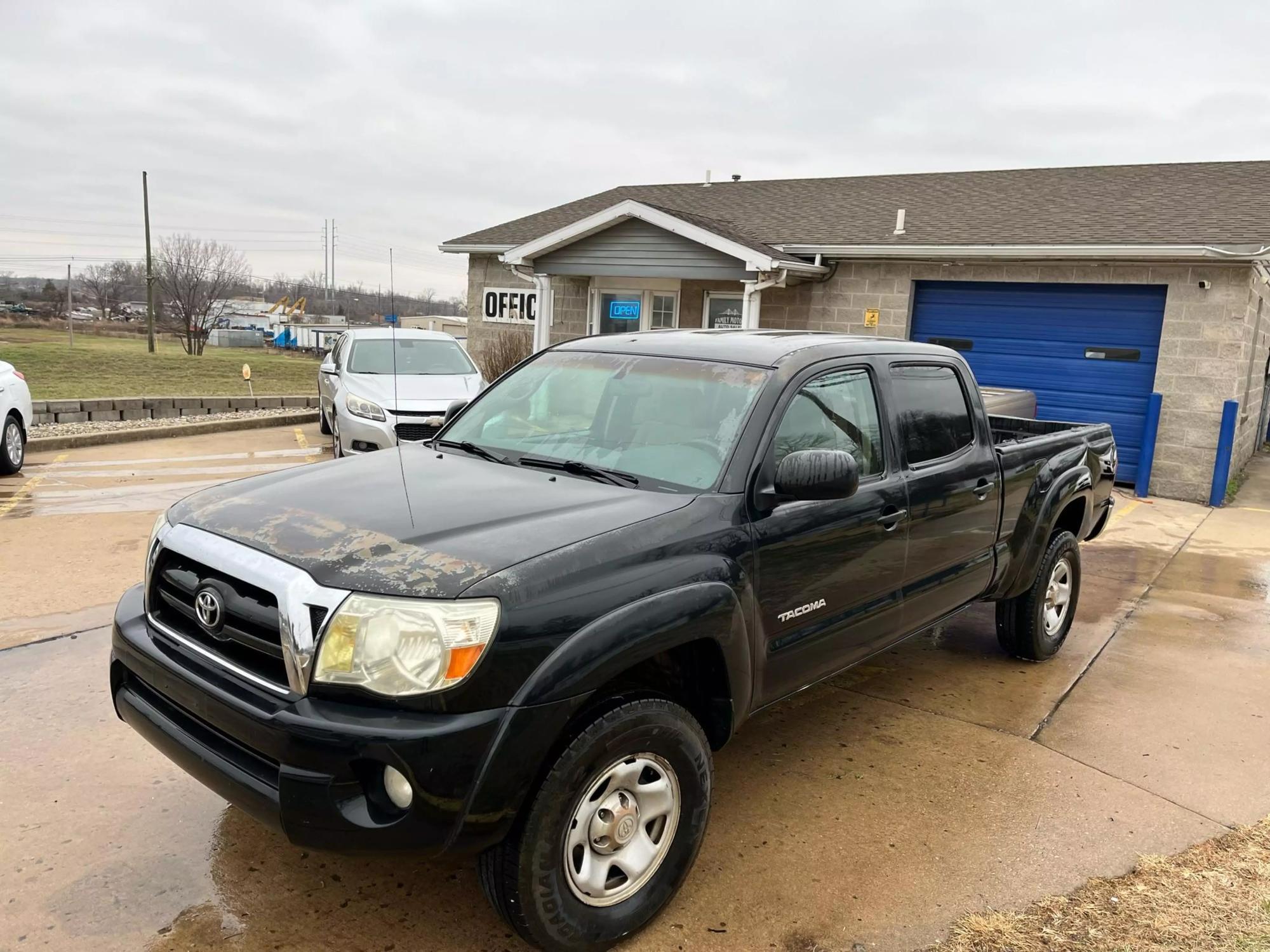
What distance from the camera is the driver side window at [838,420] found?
3494mm

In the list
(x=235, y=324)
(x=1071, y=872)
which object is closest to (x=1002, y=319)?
(x=1071, y=872)

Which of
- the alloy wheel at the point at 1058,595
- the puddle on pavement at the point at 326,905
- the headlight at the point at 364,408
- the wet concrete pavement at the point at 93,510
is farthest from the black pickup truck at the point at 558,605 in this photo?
the headlight at the point at 364,408

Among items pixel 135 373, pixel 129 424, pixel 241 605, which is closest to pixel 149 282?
pixel 135 373

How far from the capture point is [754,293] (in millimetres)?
13477

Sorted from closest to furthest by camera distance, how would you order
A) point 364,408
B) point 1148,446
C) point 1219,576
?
point 1219,576 → point 364,408 → point 1148,446

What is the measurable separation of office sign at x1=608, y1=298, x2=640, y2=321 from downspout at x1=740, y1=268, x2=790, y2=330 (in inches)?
120

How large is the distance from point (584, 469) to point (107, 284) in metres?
68.7

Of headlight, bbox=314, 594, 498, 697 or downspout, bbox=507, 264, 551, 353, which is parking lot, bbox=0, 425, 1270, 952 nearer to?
headlight, bbox=314, 594, 498, 697

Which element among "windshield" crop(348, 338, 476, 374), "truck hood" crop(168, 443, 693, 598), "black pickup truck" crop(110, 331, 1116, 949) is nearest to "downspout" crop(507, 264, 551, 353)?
"windshield" crop(348, 338, 476, 374)

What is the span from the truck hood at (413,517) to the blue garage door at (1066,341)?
10651mm

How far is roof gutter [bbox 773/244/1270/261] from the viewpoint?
10430 millimetres

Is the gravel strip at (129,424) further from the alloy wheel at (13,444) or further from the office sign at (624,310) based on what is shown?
the office sign at (624,310)

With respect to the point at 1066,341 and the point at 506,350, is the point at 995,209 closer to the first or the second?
the point at 1066,341

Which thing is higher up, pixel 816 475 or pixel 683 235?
pixel 683 235
